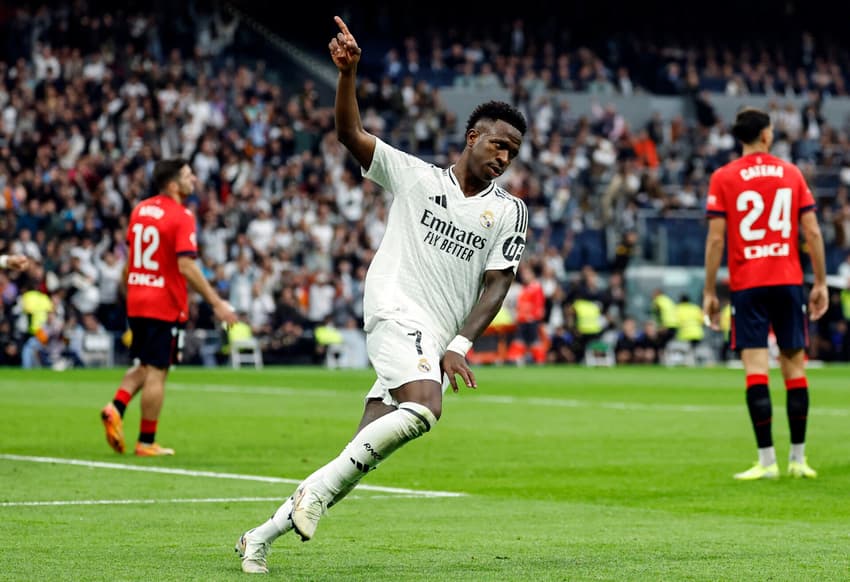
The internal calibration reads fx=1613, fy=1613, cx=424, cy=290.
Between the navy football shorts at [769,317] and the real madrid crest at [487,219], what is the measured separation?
464cm

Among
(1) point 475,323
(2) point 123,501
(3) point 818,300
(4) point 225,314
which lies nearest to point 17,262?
(4) point 225,314

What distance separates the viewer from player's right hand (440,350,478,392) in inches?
266

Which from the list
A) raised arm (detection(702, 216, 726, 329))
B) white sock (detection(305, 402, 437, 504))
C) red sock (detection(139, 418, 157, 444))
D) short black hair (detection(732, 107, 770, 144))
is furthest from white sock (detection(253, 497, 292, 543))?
red sock (detection(139, 418, 157, 444))

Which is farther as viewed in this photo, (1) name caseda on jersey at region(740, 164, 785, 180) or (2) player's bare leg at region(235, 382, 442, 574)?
(1) name caseda on jersey at region(740, 164, 785, 180)

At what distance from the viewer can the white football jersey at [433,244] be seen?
723 cm

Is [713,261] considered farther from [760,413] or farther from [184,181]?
[184,181]

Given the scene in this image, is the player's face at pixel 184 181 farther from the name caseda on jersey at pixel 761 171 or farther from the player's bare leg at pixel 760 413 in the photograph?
the player's bare leg at pixel 760 413

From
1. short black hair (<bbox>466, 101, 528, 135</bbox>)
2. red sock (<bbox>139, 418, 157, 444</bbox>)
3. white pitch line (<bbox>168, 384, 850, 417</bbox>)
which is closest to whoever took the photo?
short black hair (<bbox>466, 101, 528, 135</bbox>)

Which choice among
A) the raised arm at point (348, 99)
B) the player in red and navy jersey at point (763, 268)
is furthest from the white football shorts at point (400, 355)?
the player in red and navy jersey at point (763, 268)

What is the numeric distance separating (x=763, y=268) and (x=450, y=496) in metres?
2.97

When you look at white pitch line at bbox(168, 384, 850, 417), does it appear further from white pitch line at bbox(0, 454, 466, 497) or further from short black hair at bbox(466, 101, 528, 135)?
short black hair at bbox(466, 101, 528, 135)

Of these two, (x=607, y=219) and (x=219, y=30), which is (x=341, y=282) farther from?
(x=219, y=30)

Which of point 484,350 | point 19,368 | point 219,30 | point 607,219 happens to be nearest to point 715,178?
point 19,368

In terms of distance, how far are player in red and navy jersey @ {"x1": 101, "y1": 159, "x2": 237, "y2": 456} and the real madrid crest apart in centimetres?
652
